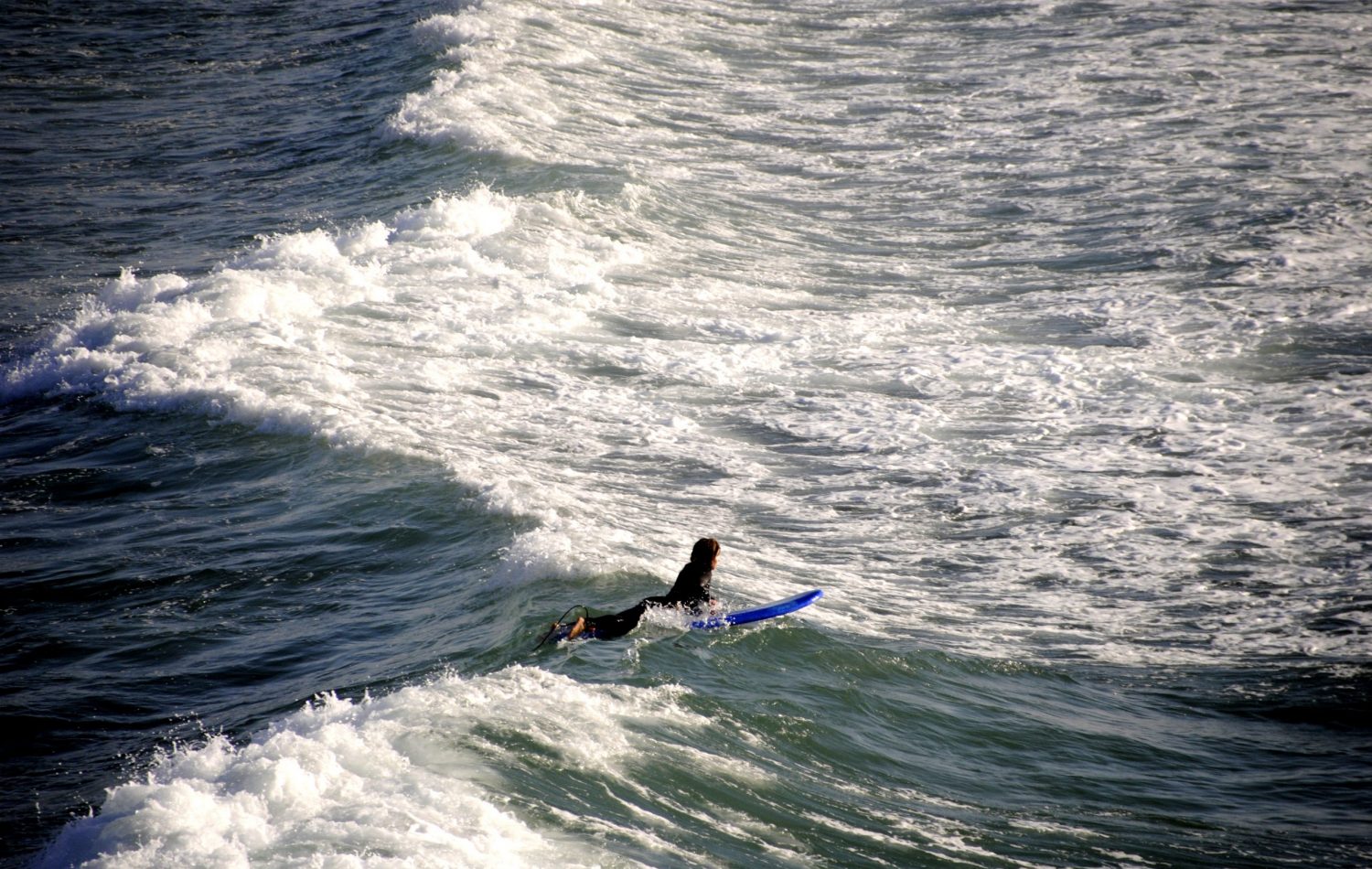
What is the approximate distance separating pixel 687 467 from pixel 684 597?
3.68 metres

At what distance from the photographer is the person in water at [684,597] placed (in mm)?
8398

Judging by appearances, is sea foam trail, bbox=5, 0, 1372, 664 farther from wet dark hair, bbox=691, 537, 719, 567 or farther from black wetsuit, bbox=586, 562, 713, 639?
wet dark hair, bbox=691, 537, 719, 567

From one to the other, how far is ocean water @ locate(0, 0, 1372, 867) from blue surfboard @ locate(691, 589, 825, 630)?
127mm

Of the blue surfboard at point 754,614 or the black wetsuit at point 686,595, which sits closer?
the black wetsuit at point 686,595

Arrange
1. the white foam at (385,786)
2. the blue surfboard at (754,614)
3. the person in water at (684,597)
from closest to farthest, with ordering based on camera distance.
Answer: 1. the white foam at (385,786)
2. the person in water at (684,597)
3. the blue surfboard at (754,614)

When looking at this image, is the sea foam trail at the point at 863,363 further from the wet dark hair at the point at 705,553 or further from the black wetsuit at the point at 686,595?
the wet dark hair at the point at 705,553

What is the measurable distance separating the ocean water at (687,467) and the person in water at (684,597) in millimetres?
206

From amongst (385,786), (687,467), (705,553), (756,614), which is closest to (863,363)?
(687,467)

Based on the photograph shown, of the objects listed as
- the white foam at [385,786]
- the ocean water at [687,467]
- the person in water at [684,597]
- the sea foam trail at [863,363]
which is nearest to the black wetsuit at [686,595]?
the person in water at [684,597]

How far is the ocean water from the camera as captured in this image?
680 centimetres

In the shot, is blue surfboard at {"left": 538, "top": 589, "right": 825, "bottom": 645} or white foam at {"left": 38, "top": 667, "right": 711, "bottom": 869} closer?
white foam at {"left": 38, "top": 667, "right": 711, "bottom": 869}

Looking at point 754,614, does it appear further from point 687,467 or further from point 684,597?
point 687,467

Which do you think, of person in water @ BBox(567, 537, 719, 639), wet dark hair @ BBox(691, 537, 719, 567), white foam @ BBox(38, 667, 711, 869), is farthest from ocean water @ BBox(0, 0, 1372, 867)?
wet dark hair @ BBox(691, 537, 719, 567)

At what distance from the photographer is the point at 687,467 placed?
40.1 ft
